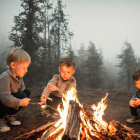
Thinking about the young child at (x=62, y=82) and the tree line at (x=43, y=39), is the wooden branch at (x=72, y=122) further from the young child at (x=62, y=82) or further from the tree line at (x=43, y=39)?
the tree line at (x=43, y=39)

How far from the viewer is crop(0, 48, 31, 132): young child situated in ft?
9.28

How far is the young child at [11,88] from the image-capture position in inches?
111

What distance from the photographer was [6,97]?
2801 mm

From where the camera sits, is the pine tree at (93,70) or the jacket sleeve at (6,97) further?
the pine tree at (93,70)

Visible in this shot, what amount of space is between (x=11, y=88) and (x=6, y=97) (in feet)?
1.29

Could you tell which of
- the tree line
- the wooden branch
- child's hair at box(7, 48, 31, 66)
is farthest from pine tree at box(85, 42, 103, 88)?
the wooden branch

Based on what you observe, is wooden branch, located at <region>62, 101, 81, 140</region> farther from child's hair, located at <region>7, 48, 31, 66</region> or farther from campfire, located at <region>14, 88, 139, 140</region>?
child's hair, located at <region>7, 48, 31, 66</region>

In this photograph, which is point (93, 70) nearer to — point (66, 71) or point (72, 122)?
point (66, 71)

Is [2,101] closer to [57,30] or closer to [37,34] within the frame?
[37,34]

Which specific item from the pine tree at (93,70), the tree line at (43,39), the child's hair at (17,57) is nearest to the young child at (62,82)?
the child's hair at (17,57)

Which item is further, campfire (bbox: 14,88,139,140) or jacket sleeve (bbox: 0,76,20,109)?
jacket sleeve (bbox: 0,76,20,109)

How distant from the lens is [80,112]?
7.29 ft

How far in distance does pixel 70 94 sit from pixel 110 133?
98 centimetres

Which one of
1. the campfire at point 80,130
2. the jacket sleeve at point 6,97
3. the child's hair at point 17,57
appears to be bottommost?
the campfire at point 80,130
